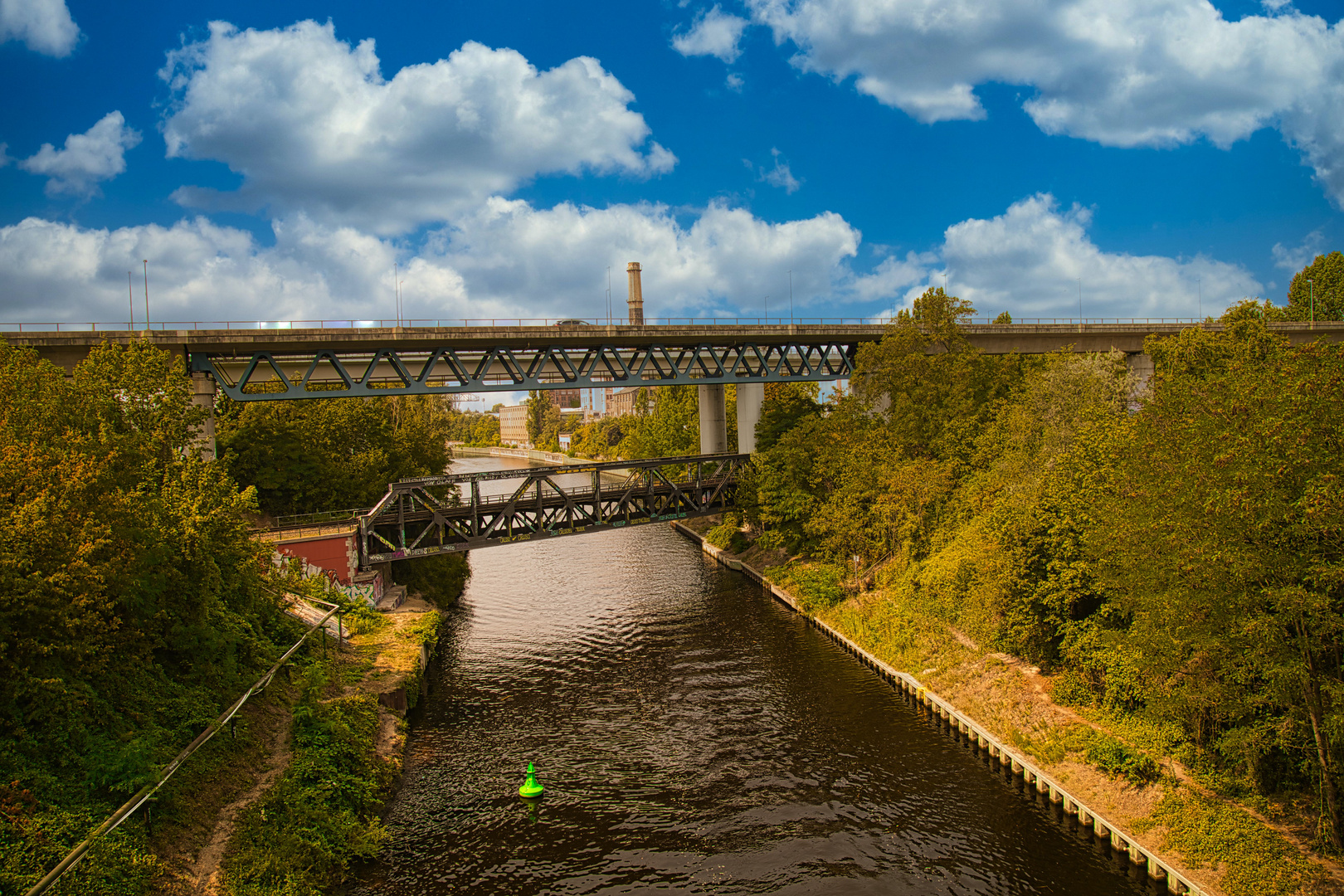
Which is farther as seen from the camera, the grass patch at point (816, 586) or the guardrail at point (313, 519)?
the guardrail at point (313, 519)

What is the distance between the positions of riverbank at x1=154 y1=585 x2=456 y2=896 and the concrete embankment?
18009 millimetres

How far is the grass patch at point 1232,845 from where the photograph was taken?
15797 mm

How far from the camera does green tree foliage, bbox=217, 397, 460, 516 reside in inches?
1796

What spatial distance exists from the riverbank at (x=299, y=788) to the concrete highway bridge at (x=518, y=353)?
16267mm

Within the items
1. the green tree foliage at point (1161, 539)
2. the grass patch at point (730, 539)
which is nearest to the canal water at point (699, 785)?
the green tree foliage at point (1161, 539)

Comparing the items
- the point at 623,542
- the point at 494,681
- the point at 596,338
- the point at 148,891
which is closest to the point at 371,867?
the point at 148,891

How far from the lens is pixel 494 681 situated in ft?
105

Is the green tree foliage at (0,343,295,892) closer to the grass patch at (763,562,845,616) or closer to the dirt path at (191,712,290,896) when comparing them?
the dirt path at (191,712,290,896)

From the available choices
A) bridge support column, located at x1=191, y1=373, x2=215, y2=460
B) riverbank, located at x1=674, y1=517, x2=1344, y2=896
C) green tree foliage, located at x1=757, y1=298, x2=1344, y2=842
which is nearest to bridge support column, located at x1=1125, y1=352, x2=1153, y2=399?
green tree foliage, located at x1=757, y1=298, x2=1344, y2=842

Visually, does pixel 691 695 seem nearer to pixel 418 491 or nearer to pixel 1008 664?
pixel 1008 664

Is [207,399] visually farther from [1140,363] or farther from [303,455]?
[1140,363]

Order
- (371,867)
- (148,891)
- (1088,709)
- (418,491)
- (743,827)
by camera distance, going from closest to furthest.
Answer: (148,891) → (371,867) → (743,827) → (1088,709) → (418,491)

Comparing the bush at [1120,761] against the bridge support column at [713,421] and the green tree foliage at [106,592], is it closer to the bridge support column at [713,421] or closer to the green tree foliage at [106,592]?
the green tree foliage at [106,592]

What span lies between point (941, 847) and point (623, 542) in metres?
47.7
